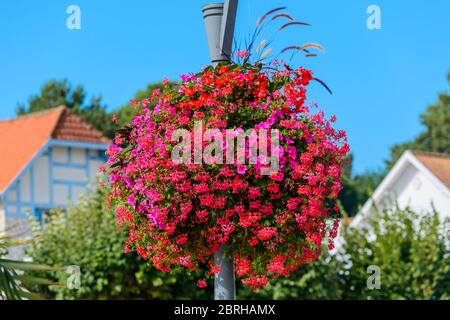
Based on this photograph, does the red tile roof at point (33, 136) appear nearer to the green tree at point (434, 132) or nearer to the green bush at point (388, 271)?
the green bush at point (388, 271)

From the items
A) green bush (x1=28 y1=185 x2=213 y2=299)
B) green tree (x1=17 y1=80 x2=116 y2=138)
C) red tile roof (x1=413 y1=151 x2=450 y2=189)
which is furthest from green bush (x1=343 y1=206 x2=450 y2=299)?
green tree (x1=17 y1=80 x2=116 y2=138)

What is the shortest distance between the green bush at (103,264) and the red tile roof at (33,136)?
10757 millimetres

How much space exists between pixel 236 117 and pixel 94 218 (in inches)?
371

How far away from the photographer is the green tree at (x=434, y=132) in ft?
178

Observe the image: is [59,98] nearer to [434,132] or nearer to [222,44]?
[434,132]

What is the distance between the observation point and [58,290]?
15047mm

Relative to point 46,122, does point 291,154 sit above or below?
below

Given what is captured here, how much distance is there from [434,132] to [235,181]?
51278 mm

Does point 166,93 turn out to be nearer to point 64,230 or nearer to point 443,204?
point 64,230

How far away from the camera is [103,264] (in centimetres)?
1439

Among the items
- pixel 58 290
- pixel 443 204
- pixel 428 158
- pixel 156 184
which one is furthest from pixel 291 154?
pixel 428 158

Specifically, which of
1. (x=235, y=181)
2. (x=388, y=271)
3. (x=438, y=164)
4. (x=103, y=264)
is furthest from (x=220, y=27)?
(x=438, y=164)

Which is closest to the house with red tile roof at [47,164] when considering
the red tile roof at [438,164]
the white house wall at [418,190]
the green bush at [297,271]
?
the green bush at [297,271]

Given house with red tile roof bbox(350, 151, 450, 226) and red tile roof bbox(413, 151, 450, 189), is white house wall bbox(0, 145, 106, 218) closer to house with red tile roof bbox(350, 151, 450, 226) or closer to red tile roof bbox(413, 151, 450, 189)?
house with red tile roof bbox(350, 151, 450, 226)
